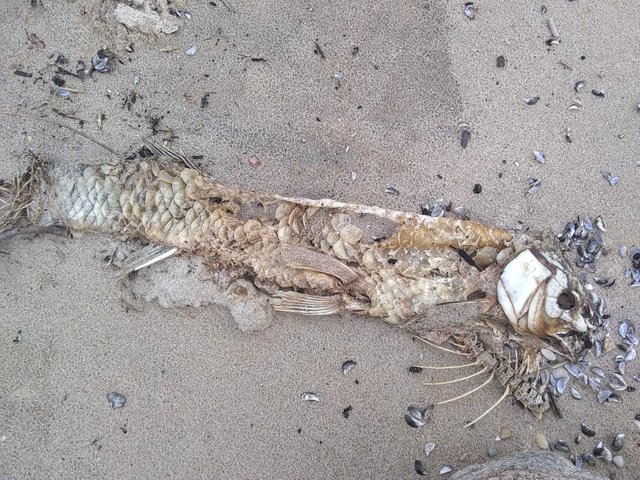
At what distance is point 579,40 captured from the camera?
3539 millimetres

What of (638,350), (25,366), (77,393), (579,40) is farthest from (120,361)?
(579,40)

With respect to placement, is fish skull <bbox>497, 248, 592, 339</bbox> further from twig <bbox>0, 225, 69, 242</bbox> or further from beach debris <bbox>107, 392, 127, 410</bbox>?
twig <bbox>0, 225, 69, 242</bbox>

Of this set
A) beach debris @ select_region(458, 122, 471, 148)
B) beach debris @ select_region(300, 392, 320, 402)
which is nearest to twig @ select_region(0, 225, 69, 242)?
beach debris @ select_region(300, 392, 320, 402)

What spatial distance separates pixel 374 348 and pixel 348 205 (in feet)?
2.68

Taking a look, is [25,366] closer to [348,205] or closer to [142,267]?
[142,267]

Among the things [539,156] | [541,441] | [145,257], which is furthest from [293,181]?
[541,441]

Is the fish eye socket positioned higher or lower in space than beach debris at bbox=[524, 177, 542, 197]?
lower

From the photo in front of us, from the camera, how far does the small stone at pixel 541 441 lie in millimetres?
3305

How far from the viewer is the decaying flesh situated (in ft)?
10.4

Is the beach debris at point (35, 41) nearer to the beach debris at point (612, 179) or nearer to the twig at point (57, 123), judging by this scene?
the twig at point (57, 123)

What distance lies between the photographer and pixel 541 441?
3312 mm

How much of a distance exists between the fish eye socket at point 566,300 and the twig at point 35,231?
2.69 m

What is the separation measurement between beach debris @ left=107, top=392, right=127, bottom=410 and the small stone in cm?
228

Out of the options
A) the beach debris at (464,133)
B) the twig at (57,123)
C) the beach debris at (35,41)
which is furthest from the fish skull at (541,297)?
the beach debris at (35,41)
